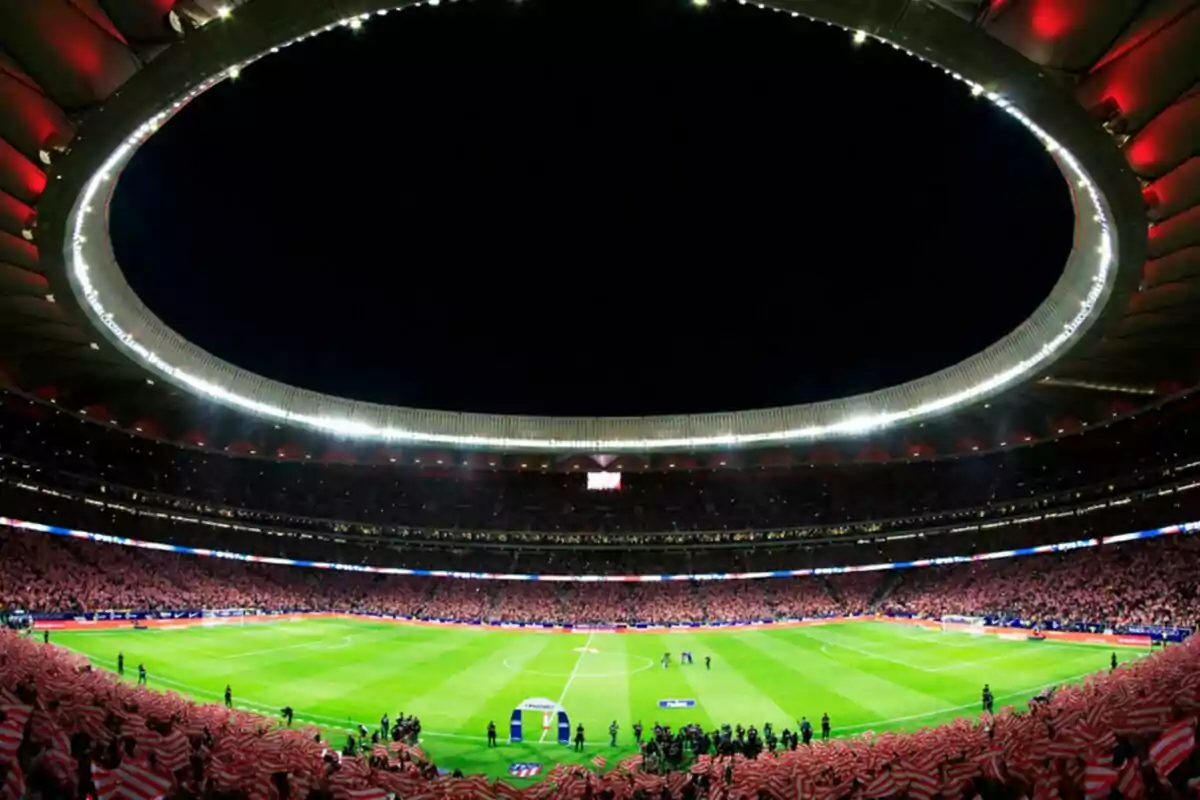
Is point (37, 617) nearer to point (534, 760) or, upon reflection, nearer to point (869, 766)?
point (534, 760)

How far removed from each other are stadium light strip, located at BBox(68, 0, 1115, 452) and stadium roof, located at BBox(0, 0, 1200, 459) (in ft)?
0.43

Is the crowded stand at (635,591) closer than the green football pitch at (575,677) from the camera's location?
No

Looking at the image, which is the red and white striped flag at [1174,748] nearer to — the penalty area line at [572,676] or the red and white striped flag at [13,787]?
the red and white striped flag at [13,787]

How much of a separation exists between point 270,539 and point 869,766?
219 feet

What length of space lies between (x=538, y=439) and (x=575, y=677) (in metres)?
24.2

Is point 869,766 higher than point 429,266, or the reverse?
point 429,266

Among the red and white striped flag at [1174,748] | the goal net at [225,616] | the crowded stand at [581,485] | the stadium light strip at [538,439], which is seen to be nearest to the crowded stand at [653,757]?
the red and white striped flag at [1174,748]

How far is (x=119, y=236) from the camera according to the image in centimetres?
2800

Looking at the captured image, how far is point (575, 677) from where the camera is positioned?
1537 inches

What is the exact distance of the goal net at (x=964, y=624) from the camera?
5138 cm

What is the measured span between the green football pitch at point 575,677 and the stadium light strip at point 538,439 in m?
13.6

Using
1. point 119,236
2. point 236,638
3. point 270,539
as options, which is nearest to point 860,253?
point 119,236

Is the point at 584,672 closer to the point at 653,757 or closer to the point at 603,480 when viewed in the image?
the point at 653,757

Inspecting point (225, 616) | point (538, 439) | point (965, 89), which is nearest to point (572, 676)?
point (538, 439)
